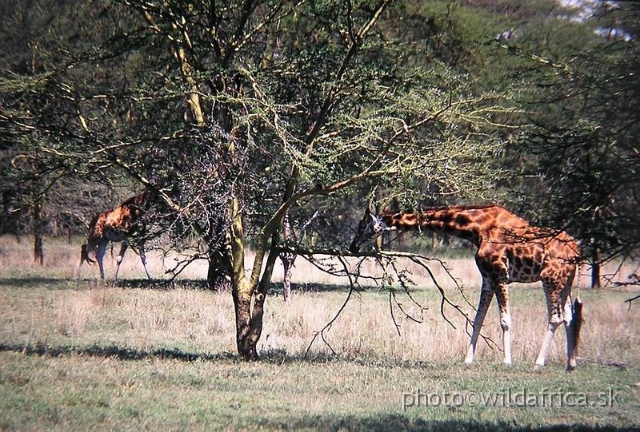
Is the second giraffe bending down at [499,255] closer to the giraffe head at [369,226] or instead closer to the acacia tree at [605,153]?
the giraffe head at [369,226]

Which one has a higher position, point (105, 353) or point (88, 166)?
point (88, 166)

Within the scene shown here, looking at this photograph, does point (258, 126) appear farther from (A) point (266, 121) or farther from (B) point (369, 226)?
(B) point (369, 226)

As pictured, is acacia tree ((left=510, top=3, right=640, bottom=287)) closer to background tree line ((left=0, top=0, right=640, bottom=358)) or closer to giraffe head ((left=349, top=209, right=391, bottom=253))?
background tree line ((left=0, top=0, right=640, bottom=358))

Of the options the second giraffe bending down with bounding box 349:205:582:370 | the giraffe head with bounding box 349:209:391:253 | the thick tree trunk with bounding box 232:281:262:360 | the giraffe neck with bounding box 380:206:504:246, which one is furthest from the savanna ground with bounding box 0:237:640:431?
the giraffe neck with bounding box 380:206:504:246

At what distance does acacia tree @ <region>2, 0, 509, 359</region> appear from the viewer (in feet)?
37.5

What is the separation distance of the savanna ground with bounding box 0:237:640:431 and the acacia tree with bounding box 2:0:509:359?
6.18ft

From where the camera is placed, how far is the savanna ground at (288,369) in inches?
333

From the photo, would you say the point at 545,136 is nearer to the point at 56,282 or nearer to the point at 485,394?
the point at 485,394

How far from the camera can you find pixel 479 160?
1316cm

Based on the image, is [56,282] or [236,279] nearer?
[236,279]

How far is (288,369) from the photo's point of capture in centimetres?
1173

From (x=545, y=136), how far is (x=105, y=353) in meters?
7.26

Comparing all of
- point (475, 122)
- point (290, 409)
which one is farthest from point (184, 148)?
point (290, 409)

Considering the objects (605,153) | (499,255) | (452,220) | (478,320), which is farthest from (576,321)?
(605,153)
